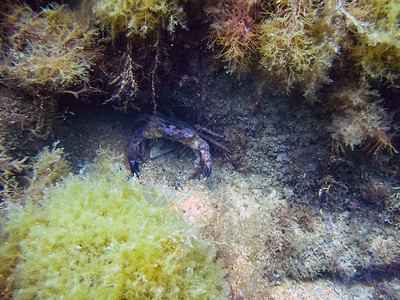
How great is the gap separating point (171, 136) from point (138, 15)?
2.23m

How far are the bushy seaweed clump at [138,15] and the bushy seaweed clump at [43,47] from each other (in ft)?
1.13

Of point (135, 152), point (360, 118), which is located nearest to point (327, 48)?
point (360, 118)

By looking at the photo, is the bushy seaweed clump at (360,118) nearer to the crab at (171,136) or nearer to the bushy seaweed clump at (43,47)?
the crab at (171,136)

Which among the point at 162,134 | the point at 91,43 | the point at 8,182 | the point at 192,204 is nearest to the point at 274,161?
the point at 192,204

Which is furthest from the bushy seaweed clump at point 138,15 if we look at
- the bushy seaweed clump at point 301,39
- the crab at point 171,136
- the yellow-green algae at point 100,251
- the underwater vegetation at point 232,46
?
the yellow-green algae at point 100,251

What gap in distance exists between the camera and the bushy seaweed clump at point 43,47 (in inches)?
115

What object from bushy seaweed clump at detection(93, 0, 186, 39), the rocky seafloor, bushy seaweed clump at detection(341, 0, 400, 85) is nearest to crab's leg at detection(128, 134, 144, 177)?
the rocky seafloor

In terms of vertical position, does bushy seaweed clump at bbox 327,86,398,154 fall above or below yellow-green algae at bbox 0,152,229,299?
above

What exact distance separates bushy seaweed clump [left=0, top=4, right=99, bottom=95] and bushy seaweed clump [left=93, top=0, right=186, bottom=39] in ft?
1.13

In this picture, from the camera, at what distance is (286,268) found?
3.78 m

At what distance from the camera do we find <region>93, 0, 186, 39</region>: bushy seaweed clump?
112 inches

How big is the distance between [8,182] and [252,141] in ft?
12.8

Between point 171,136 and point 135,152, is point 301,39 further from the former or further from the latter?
point 135,152

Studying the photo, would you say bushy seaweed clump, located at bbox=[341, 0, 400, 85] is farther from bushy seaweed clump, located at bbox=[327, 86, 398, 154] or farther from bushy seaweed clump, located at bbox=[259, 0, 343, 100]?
bushy seaweed clump, located at bbox=[327, 86, 398, 154]
